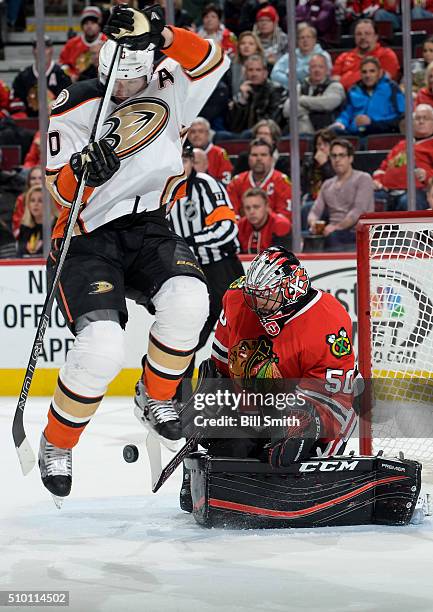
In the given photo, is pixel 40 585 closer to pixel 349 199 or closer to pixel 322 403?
pixel 322 403

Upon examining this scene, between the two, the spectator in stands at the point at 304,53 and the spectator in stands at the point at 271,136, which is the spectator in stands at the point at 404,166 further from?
the spectator in stands at the point at 304,53

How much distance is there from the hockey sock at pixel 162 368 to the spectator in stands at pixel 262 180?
2.63 metres

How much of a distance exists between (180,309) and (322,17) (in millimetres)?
4279

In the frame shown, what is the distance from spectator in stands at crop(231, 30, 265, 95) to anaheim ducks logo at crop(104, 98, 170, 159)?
3.49 metres

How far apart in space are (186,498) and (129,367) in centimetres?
262

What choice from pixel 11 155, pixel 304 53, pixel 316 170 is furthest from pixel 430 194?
pixel 11 155

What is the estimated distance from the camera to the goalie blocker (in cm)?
346

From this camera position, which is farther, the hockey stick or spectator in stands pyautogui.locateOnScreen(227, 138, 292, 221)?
spectator in stands pyautogui.locateOnScreen(227, 138, 292, 221)

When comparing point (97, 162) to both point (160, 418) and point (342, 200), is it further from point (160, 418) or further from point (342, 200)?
point (342, 200)

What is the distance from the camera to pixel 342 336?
3.57 m

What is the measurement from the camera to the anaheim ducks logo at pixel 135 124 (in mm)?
3471

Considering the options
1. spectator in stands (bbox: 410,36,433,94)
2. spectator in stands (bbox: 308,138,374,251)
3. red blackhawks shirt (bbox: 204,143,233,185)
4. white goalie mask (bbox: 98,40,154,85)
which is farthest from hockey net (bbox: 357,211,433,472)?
spectator in stands (bbox: 410,36,433,94)

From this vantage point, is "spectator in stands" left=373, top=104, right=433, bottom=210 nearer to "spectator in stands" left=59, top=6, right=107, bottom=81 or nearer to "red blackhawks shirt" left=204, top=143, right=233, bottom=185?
"red blackhawks shirt" left=204, top=143, right=233, bottom=185

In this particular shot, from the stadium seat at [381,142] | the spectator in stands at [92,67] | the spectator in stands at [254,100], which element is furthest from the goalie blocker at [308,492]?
the spectator in stands at [92,67]
